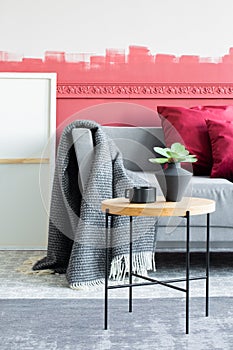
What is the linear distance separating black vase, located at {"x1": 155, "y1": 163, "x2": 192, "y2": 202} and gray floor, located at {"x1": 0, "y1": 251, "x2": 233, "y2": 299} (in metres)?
0.58

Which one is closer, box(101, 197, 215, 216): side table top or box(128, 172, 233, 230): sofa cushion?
box(101, 197, 215, 216): side table top

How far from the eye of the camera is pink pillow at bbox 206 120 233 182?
343 cm

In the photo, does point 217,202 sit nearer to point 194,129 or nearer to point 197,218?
point 197,218

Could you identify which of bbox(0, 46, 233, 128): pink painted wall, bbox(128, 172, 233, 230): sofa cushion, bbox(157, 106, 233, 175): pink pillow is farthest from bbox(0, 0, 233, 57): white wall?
bbox(128, 172, 233, 230): sofa cushion

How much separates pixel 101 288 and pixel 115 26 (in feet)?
5.65

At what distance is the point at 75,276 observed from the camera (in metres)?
2.90

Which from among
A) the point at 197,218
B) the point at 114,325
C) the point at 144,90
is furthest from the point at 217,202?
the point at 144,90

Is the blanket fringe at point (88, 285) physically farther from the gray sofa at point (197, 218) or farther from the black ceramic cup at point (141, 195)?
the black ceramic cup at point (141, 195)

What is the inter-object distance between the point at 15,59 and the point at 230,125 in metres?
1.33

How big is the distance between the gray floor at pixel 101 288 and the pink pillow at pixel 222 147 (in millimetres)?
492

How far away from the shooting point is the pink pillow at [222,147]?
11.2ft

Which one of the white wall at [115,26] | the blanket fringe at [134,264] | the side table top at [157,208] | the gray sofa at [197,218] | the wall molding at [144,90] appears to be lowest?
the blanket fringe at [134,264]

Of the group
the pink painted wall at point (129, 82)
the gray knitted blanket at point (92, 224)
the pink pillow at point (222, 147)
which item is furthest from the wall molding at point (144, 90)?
the gray knitted blanket at point (92, 224)

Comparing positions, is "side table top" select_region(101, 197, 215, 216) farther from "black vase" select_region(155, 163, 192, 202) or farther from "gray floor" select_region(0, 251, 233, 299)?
"gray floor" select_region(0, 251, 233, 299)
